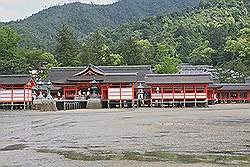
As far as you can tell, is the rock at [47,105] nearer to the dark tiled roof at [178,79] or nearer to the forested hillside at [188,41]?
the dark tiled roof at [178,79]

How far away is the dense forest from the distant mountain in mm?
16389

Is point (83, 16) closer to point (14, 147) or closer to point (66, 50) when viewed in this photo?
point (66, 50)

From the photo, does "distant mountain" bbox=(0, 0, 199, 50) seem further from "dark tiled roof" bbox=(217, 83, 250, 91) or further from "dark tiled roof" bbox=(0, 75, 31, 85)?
"dark tiled roof" bbox=(0, 75, 31, 85)

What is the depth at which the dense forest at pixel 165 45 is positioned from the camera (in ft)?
230

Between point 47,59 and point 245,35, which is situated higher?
Answer: point 245,35

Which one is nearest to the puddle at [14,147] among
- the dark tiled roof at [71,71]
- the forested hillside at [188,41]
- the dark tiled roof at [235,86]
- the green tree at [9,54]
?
the dark tiled roof at [71,71]

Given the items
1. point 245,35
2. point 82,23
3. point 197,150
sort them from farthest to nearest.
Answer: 1. point 82,23
2. point 245,35
3. point 197,150

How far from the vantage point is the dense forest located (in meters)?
70.1

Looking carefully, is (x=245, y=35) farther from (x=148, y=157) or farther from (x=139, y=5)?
(x=139, y=5)

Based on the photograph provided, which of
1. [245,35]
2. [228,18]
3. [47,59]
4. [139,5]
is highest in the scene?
[139,5]

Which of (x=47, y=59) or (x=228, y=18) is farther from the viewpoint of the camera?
(x=228, y=18)

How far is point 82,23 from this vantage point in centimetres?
14750

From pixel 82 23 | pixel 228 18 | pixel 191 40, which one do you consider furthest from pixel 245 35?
pixel 82 23

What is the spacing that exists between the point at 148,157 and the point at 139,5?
571 ft
